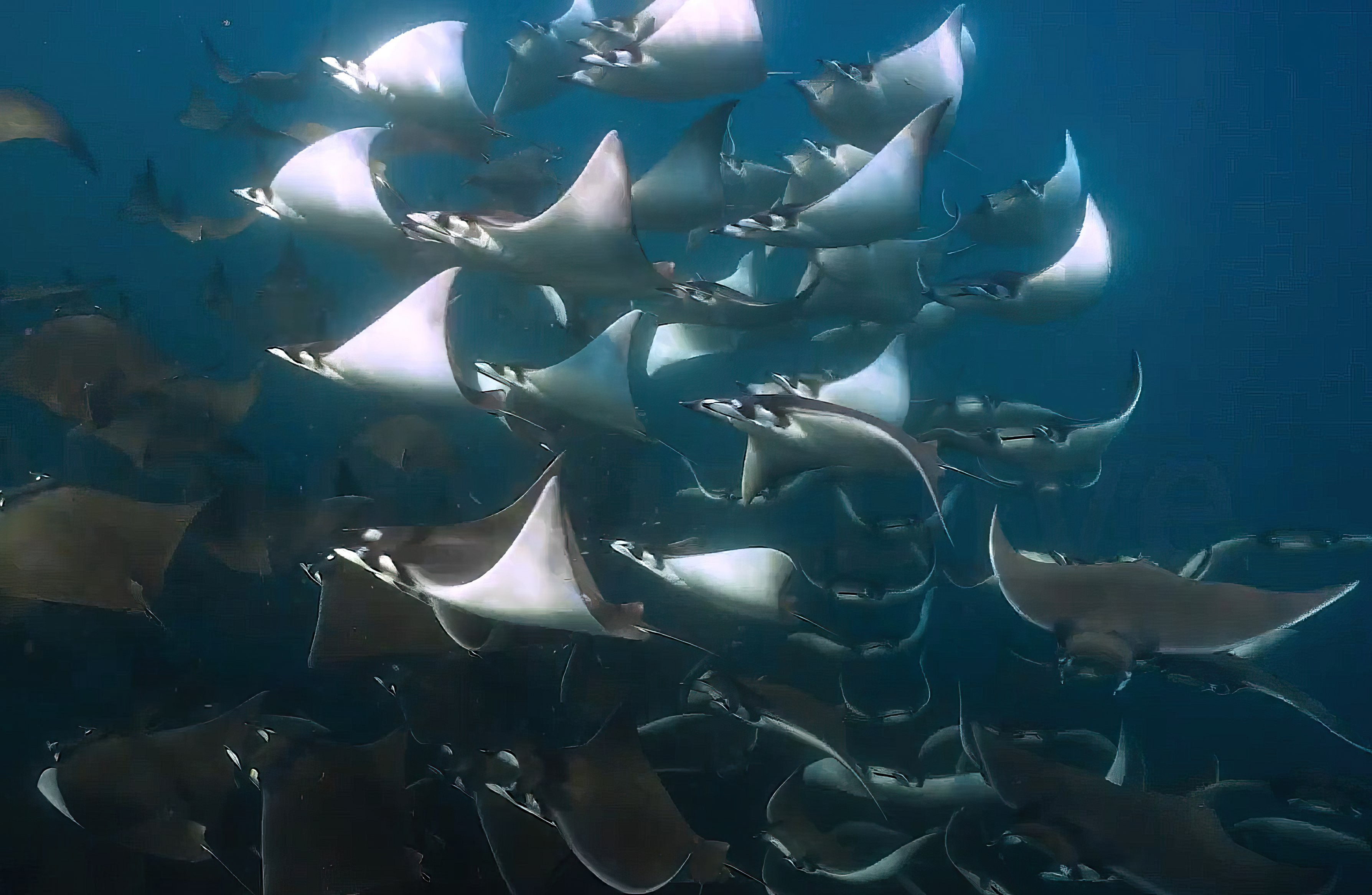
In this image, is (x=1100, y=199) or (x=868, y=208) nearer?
(x=868, y=208)

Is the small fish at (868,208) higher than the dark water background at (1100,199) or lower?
higher

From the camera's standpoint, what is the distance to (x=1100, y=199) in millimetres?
13297

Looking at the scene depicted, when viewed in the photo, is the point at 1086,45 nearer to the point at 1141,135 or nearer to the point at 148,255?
the point at 1141,135

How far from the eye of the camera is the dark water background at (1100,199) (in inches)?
267

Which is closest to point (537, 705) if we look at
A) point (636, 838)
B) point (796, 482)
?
point (636, 838)

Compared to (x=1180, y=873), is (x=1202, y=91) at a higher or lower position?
higher

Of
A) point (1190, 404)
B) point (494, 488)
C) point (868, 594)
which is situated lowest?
point (1190, 404)

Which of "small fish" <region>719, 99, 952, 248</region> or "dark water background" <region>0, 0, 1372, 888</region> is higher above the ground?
"small fish" <region>719, 99, 952, 248</region>

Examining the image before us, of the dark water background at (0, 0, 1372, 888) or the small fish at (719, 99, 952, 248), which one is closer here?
the small fish at (719, 99, 952, 248)

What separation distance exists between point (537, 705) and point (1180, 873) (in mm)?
2399

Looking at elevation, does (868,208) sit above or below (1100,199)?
above

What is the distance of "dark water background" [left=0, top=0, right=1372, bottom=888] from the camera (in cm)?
677

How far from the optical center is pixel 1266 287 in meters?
16.9

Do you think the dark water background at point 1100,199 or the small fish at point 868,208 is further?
the dark water background at point 1100,199
